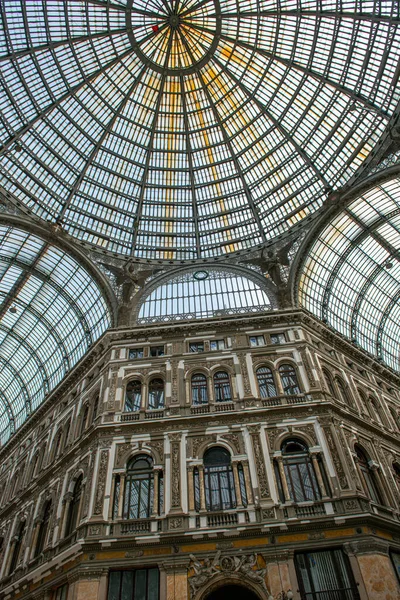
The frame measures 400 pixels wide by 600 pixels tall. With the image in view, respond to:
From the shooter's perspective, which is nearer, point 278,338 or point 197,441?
point 197,441

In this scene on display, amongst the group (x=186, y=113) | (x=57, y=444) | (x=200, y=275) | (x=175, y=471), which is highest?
(x=186, y=113)

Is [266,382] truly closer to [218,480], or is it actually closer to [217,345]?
[217,345]

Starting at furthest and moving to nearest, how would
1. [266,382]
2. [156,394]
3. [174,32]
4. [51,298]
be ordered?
[51,298], [174,32], [156,394], [266,382]

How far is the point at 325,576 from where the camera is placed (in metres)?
21.5

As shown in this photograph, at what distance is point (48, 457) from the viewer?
115ft

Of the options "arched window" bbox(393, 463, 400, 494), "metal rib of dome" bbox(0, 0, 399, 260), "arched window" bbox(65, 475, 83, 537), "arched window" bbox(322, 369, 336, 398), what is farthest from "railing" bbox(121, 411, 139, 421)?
"metal rib of dome" bbox(0, 0, 399, 260)

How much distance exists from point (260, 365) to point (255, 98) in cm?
2771

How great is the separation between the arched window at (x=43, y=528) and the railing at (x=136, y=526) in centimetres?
789

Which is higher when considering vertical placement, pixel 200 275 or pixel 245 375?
pixel 200 275

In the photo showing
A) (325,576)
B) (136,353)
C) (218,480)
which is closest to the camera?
(325,576)

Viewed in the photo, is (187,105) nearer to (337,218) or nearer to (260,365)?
(337,218)

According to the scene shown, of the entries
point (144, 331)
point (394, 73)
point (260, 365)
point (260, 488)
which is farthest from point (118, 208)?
point (260, 488)

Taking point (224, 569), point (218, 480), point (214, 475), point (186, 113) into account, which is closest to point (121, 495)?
point (214, 475)

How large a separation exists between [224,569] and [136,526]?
16.4ft
